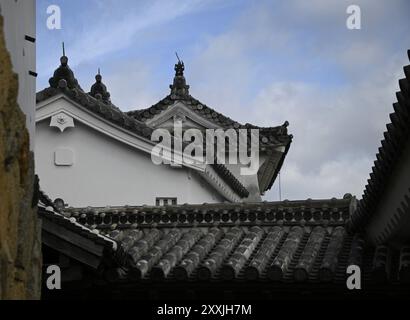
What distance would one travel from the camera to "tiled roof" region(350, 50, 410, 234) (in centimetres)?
777

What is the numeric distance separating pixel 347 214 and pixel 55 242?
15.5 feet

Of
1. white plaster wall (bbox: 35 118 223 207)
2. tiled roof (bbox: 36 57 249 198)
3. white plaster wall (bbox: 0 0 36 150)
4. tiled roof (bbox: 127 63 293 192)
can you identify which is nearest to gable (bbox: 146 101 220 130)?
tiled roof (bbox: 127 63 293 192)

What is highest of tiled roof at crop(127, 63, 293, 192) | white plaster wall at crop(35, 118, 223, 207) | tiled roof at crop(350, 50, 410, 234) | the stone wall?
tiled roof at crop(127, 63, 293, 192)

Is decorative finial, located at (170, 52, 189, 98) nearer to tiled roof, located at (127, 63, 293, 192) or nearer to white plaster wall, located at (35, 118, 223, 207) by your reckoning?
tiled roof, located at (127, 63, 293, 192)

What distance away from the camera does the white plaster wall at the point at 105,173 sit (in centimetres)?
1884

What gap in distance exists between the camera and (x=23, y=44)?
5.52 meters

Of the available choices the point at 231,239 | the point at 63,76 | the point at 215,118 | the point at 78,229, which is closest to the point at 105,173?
the point at 63,76

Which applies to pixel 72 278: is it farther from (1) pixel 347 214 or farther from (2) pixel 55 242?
(1) pixel 347 214

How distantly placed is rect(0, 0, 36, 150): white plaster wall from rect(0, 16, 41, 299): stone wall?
17 centimetres

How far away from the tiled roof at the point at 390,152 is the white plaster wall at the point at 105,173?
26.5 ft

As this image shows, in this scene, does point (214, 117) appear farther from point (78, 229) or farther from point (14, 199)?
point (14, 199)

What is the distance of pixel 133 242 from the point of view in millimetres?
12570

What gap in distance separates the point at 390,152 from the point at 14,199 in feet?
15.6
